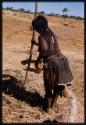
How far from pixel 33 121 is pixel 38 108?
0.49 meters

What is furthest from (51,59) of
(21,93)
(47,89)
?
(21,93)

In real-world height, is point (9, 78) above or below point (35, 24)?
below

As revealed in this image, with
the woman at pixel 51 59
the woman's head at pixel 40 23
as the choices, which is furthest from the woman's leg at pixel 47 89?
the woman's head at pixel 40 23

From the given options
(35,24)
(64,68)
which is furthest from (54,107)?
(35,24)

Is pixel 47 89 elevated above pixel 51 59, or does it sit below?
below

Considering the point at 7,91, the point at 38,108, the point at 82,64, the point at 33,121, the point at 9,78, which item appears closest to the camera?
the point at 33,121

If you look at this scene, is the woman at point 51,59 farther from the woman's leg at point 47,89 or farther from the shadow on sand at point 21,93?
the shadow on sand at point 21,93

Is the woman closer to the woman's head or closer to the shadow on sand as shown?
the woman's head

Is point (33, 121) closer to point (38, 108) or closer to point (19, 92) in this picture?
point (38, 108)

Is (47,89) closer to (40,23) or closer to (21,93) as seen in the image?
(21,93)

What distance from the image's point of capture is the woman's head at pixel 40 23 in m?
7.04

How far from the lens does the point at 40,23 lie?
7.05 metres

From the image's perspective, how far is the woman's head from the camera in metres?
7.04

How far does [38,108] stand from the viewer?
7.33 m
